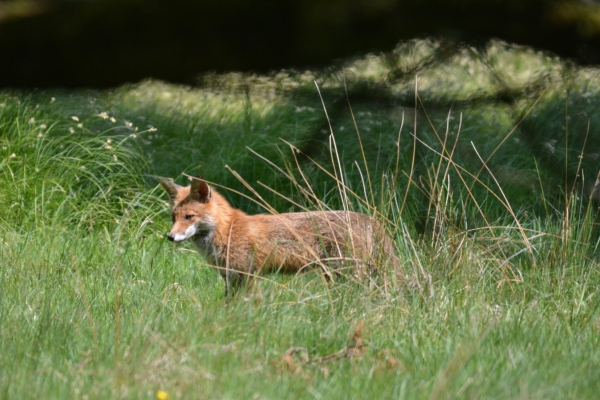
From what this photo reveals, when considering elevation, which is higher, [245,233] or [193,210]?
[193,210]

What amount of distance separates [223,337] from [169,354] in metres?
0.37

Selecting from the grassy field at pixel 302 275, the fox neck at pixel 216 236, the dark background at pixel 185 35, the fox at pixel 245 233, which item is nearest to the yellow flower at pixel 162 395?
the grassy field at pixel 302 275

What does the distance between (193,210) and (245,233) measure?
424 millimetres

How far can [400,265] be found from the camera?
4.85 m

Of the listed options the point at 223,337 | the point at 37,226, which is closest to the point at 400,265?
the point at 223,337

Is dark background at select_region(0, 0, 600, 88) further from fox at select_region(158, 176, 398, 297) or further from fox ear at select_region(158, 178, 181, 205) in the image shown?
fox ear at select_region(158, 178, 181, 205)

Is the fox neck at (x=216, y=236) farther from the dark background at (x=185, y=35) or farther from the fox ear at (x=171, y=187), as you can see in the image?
the dark background at (x=185, y=35)

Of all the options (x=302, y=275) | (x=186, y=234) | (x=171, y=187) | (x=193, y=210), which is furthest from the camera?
(x=171, y=187)

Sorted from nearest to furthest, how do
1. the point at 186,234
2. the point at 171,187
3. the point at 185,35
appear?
the point at 185,35, the point at 186,234, the point at 171,187

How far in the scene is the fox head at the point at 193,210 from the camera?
5766 millimetres

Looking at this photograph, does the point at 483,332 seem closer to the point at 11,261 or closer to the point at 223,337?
the point at 223,337

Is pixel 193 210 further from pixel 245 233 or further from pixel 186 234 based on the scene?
pixel 245 233

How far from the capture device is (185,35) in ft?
7.34

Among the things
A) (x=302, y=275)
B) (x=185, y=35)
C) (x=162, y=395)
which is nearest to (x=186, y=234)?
(x=302, y=275)
